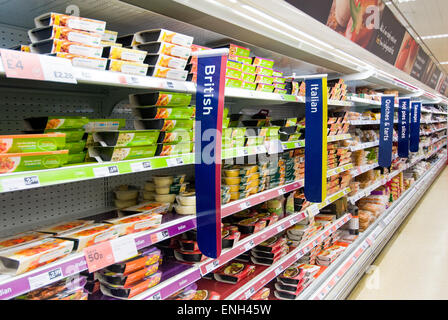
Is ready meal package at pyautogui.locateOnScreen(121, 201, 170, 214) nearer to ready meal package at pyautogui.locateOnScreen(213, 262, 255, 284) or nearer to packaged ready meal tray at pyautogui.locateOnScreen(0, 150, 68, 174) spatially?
packaged ready meal tray at pyautogui.locateOnScreen(0, 150, 68, 174)

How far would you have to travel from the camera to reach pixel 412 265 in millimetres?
4016

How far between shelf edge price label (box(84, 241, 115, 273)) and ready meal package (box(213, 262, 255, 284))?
3.64 ft

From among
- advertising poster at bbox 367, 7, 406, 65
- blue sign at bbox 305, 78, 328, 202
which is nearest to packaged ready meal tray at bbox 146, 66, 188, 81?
blue sign at bbox 305, 78, 328, 202

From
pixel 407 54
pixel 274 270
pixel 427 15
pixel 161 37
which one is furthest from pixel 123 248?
pixel 407 54

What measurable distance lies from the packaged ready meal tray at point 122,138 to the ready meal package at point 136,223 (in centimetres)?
→ 34

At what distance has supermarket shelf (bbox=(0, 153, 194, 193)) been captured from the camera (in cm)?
104

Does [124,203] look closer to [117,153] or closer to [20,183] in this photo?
[117,153]

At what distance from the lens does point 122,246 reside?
1393 mm

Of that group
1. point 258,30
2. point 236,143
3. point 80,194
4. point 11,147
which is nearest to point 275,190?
point 236,143

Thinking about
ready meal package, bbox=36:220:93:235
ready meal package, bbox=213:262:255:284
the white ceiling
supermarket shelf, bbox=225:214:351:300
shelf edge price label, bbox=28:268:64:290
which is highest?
the white ceiling

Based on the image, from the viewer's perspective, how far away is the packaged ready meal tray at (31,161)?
1.07 m

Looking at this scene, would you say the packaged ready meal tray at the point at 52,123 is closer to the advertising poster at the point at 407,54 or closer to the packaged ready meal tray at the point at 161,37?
the packaged ready meal tray at the point at 161,37

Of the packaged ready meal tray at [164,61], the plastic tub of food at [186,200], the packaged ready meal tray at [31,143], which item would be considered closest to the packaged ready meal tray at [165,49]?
the packaged ready meal tray at [164,61]
